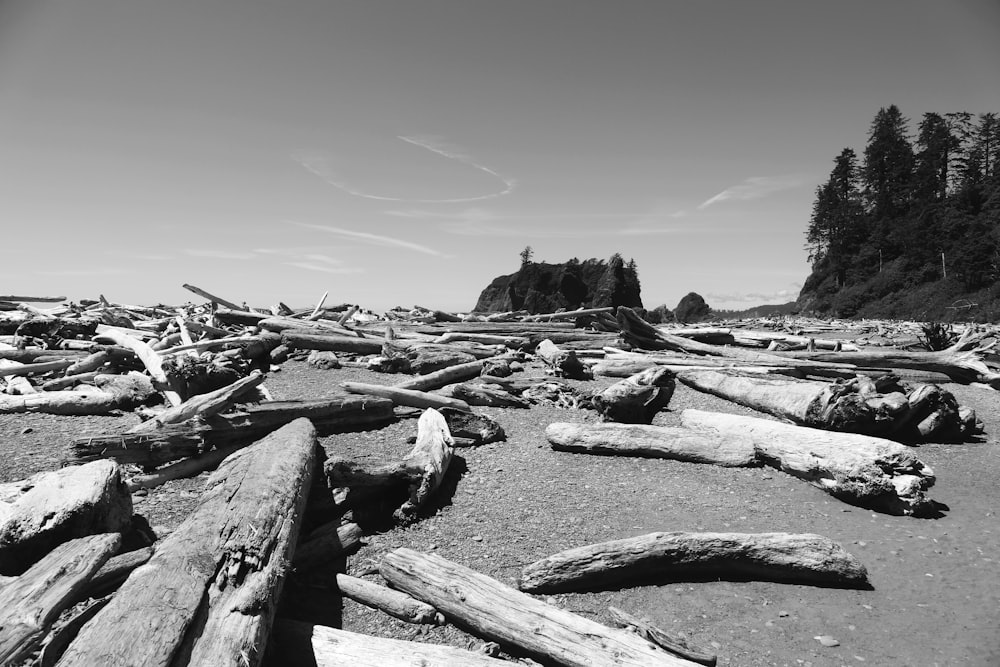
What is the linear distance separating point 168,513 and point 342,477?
177 centimetres

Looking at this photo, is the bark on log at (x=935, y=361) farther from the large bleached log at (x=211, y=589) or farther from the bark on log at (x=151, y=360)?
the bark on log at (x=151, y=360)

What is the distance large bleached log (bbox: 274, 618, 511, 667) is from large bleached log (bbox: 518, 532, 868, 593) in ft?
3.59

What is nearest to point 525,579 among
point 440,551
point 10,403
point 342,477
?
point 440,551

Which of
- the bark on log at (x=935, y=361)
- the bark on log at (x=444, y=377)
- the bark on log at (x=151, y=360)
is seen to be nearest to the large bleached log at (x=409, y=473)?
the bark on log at (x=444, y=377)

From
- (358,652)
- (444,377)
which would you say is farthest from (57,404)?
(358,652)

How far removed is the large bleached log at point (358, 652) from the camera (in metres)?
2.80

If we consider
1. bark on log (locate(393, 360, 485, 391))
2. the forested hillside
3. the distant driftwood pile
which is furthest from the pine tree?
bark on log (locate(393, 360, 485, 391))

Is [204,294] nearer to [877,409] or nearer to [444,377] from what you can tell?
[444,377]

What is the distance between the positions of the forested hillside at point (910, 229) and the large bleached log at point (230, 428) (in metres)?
35.8

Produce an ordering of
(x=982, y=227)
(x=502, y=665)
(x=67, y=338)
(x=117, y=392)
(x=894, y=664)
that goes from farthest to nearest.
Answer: (x=982, y=227) → (x=67, y=338) → (x=117, y=392) → (x=894, y=664) → (x=502, y=665)

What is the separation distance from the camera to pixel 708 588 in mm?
3906

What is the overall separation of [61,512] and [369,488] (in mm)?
2327

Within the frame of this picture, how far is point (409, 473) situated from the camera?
5113 millimetres

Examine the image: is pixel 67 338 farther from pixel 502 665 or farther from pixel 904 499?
pixel 904 499
